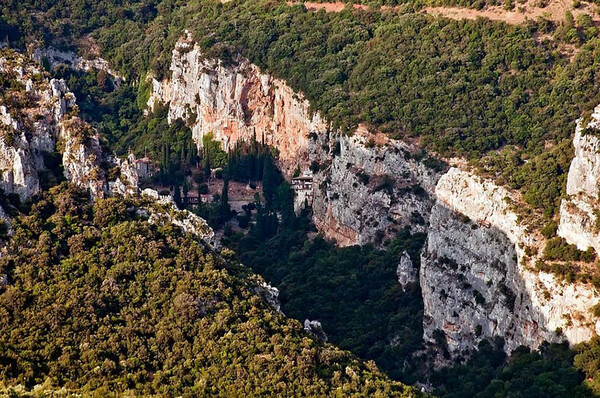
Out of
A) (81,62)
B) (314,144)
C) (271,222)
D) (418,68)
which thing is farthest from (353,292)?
(81,62)

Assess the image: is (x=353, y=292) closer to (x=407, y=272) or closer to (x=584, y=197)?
(x=407, y=272)

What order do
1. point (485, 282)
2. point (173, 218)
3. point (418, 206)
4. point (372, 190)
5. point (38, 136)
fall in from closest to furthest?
1. point (38, 136)
2. point (173, 218)
3. point (485, 282)
4. point (418, 206)
5. point (372, 190)

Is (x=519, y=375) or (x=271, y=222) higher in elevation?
(x=519, y=375)

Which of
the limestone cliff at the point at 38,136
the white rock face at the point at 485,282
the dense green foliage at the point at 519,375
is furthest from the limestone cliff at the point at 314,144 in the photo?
the limestone cliff at the point at 38,136

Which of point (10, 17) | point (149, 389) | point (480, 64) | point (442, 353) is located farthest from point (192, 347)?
point (10, 17)

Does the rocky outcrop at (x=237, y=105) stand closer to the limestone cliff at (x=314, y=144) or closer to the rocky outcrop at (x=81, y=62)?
the limestone cliff at (x=314, y=144)

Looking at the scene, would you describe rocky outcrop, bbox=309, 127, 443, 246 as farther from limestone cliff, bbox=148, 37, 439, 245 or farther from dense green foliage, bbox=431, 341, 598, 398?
dense green foliage, bbox=431, 341, 598, 398

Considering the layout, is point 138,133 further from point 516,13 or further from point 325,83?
point 516,13
